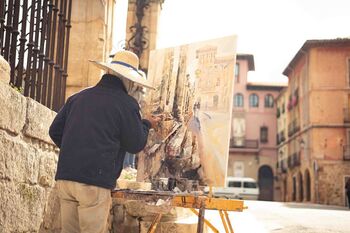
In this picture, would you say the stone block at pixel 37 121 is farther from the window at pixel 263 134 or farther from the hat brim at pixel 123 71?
the window at pixel 263 134

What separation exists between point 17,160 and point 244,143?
134 feet

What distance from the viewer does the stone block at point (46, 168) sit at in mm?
3998

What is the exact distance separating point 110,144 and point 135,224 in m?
2.30

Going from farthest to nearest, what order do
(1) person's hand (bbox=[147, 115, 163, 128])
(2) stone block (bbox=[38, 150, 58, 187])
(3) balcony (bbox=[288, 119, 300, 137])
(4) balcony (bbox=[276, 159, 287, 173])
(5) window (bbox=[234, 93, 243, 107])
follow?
(5) window (bbox=[234, 93, 243, 107]), (4) balcony (bbox=[276, 159, 287, 173]), (3) balcony (bbox=[288, 119, 300, 137]), (1) person's hand (bbox=[147, 115, 163, 128]), (2) stone block (bbox=[38, 150, 58, 187])

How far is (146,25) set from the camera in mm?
9188

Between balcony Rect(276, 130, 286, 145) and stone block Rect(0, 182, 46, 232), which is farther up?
balcony Rect(276, 130, 286, 145)

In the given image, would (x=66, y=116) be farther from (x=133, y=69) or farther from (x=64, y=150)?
(x=133, y=69)

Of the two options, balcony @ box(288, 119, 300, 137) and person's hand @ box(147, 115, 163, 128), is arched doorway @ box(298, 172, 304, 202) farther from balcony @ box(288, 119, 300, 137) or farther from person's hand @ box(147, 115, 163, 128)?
person's hand @ box(147, 115, 163, 128)

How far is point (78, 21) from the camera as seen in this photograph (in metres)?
6.80

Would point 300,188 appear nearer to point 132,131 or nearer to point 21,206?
point 21,206

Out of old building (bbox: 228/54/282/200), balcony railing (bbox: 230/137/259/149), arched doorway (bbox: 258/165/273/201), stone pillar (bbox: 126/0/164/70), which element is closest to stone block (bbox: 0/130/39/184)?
stone pillar (bbox: 126/0/164/70)

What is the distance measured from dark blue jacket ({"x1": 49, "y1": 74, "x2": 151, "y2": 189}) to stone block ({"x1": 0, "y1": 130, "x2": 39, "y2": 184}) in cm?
34

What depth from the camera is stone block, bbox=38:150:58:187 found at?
4.00 m

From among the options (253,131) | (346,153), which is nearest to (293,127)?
(346,153)
